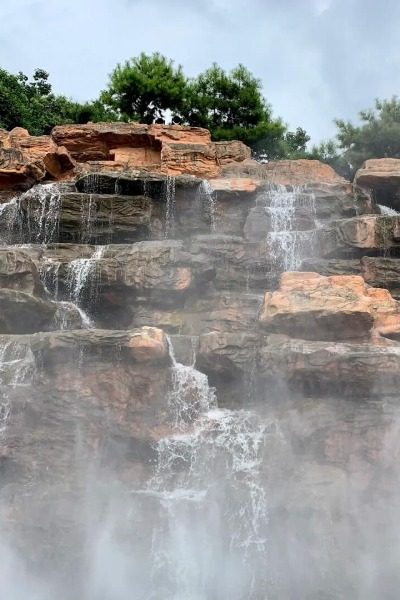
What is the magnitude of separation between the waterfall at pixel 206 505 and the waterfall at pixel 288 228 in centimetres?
613

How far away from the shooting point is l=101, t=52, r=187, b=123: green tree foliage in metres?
30.7

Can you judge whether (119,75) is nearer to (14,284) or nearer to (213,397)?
(14,284)

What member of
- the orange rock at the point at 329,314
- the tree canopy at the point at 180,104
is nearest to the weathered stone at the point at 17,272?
the orange rock at the point at 329,314

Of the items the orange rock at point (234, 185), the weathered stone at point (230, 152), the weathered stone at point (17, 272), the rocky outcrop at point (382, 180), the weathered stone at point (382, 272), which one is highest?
the weathered stone at point (230, 152)

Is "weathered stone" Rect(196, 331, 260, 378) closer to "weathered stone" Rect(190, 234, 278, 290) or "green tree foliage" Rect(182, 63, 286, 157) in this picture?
"weathered stone" Rect(190, 234, 278, 290)

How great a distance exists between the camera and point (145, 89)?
30.6 meters

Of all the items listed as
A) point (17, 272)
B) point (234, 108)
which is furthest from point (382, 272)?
point (234, 108)

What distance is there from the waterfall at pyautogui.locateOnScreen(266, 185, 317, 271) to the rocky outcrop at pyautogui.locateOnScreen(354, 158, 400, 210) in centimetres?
189

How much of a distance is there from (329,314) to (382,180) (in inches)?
373

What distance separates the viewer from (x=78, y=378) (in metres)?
10.7

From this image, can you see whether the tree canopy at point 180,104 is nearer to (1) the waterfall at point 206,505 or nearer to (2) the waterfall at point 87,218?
(2) the waterfall at point 87,218

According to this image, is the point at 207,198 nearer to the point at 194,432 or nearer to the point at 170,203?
the point at 170,203

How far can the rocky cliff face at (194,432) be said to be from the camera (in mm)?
9195

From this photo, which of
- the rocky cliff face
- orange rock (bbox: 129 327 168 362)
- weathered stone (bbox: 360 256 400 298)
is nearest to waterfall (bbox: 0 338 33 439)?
the rocky cliff face
